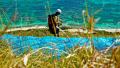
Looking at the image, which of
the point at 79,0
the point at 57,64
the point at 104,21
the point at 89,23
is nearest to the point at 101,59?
the point at 89,23

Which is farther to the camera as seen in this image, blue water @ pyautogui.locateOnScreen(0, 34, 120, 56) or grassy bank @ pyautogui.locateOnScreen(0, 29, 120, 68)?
blue water @ pyautogui.locateOnScreen(0, 34, 120, 56)

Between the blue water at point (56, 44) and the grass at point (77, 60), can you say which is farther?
the blue water at point (56, 44)

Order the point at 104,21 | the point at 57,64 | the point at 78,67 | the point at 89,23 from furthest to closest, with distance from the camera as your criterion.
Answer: the point at 104,21 → the point at 57,64 → the point at 78,67 → the point at 89,23

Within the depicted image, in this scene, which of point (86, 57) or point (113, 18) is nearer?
point (86, 57)

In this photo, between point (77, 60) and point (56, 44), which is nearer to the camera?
point (77, 60)

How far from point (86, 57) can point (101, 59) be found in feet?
0.83

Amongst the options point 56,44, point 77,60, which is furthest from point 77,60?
point 56,44

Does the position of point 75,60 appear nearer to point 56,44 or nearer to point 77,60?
point 77,60

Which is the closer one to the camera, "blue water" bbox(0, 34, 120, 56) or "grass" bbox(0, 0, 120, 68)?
"grass" bbox(0, 0, 120, 68)

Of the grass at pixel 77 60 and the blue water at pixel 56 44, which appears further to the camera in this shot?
Answer: the blue water at pixel 56 44

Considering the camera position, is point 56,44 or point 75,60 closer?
point 75,60

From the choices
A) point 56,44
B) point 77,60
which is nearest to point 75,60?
point 77,60

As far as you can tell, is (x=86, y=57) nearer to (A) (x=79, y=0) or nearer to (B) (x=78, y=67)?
Result: (B) (x=78, y=67)

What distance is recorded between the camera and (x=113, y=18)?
29.9 meters
